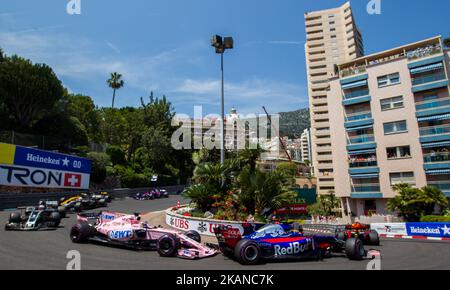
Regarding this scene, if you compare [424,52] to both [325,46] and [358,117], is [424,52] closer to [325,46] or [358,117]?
[358,117]

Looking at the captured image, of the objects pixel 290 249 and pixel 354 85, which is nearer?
pixel 290 249

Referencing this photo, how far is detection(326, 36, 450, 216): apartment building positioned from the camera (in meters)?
33.5

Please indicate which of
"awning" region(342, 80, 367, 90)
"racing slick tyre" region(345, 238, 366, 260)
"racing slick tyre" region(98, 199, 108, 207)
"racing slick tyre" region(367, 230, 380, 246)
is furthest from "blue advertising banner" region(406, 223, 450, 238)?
"racing slick tyre" region(98, 199, 108, 207)

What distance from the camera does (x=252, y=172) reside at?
19.8 metres

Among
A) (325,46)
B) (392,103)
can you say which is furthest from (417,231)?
(325,46)

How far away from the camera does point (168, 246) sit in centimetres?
1052

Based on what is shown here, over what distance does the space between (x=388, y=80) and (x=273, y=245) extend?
116 feet

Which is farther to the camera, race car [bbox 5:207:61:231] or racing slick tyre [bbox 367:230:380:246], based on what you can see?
race car [bbox 5:207:61:231]

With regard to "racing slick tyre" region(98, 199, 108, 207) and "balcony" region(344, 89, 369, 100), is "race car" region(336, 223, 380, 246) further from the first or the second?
"balcony" region(344, 89, 369, 100)

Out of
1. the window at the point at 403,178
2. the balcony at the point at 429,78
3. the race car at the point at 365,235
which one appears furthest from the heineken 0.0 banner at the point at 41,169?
the balcony at the point at 429,78

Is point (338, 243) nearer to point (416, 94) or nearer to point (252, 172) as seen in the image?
point (252, 172)

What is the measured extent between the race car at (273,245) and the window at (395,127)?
30239mm

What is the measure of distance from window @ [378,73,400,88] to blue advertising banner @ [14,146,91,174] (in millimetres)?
39586

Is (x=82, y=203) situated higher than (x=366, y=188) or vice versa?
(x=366, y=188)
